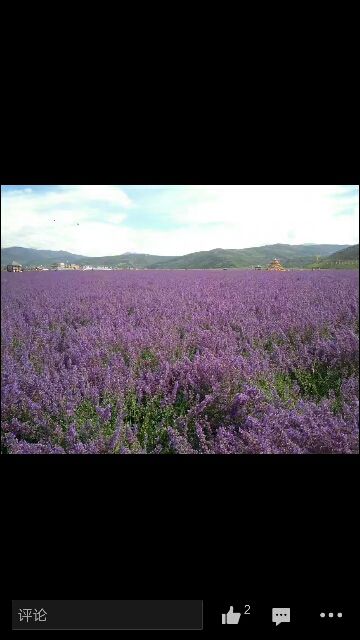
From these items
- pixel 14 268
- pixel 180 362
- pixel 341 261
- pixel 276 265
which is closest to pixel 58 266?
pixel 14 268

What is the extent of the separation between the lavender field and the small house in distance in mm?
52

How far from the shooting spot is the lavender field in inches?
75.0

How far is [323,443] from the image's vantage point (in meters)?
1.84

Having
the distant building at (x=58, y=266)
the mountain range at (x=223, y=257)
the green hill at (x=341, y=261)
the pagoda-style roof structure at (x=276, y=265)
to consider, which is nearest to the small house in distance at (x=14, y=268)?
the mountain range at (x=223, y=257)

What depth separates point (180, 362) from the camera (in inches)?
91.0

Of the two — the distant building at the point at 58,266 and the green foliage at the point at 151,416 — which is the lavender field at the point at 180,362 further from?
the distant building at the point at 58,266

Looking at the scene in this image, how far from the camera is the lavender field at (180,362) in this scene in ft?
6.25

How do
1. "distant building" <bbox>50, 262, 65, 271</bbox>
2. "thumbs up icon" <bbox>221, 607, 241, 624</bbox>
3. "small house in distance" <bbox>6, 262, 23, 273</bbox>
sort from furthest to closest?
1. "distant building" <bbox>50, 262, 65, 271</bbox>
2. "small house in distance" <bbox>6, 262, 23, 273</bbox>
3. "thumbs up icon" <bbox>221, 607, 241, 624</bbox>

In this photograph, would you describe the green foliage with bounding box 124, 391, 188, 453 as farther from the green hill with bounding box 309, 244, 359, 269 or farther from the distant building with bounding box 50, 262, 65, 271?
the green hill with bounding box 309, 244, 359, 269

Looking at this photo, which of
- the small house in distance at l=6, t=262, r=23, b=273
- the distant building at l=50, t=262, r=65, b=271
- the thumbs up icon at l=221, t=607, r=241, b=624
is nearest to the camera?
the thumbs up icon at l=221, t=607, r=241, b=624

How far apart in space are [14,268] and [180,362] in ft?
4.29

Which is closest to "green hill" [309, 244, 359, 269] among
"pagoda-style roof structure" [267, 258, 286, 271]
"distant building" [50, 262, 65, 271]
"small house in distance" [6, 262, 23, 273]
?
"pagoda-style roof structure" [267, 258, 286, 271]

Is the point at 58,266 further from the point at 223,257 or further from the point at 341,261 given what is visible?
the point at 341,261

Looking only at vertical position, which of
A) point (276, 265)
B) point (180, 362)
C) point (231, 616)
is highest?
point (276, 265)
